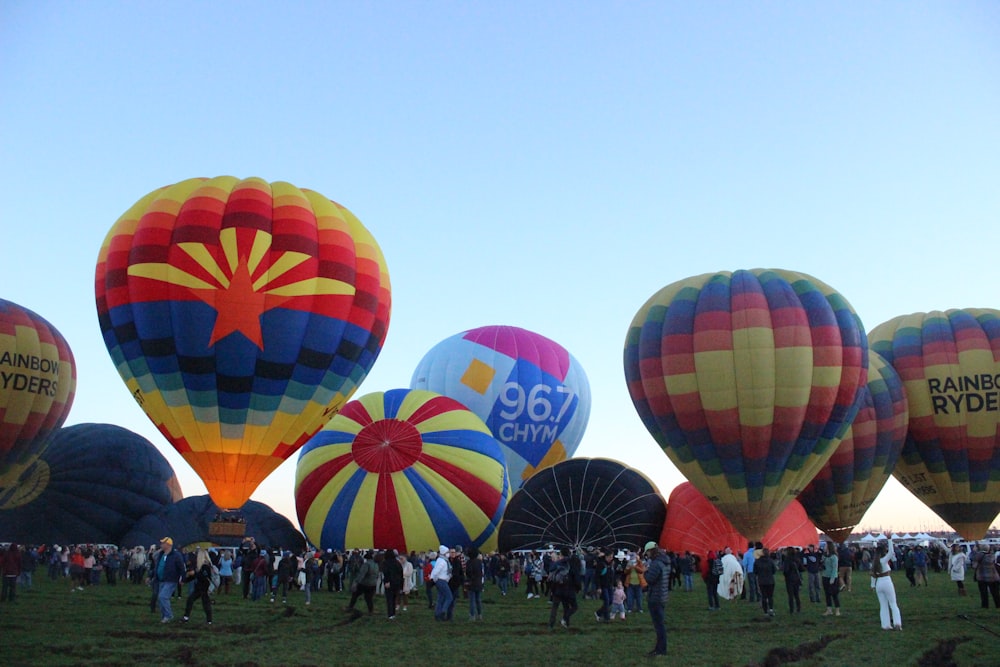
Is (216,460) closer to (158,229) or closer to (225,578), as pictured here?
(225,578)

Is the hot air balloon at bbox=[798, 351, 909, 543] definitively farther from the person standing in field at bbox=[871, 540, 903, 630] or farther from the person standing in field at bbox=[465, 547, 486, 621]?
the person standing in field at bbox=[465, 547, 486, 621]

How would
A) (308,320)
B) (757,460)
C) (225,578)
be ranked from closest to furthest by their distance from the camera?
(225,578) < (308,320) < (757,460)

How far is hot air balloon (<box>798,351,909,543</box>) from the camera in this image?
81.4 ft

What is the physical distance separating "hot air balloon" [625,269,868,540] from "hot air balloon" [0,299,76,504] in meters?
17.0

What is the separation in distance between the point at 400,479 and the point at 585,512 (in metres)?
5.12

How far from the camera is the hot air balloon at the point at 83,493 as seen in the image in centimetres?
3061

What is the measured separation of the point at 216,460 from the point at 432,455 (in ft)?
25.2

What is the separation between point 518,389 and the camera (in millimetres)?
32469

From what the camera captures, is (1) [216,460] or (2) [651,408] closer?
(1) [216,460]

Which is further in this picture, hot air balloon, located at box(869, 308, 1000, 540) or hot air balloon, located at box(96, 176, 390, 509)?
hot air balloon, located at box(869, 308, 1000, 540)

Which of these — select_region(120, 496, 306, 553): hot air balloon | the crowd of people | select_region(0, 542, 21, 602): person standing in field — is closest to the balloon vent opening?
the crowd of people

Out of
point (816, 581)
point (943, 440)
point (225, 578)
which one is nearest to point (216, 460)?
point (225, 578)

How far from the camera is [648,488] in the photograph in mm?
25266

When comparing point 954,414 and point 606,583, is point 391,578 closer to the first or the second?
point 606,583
